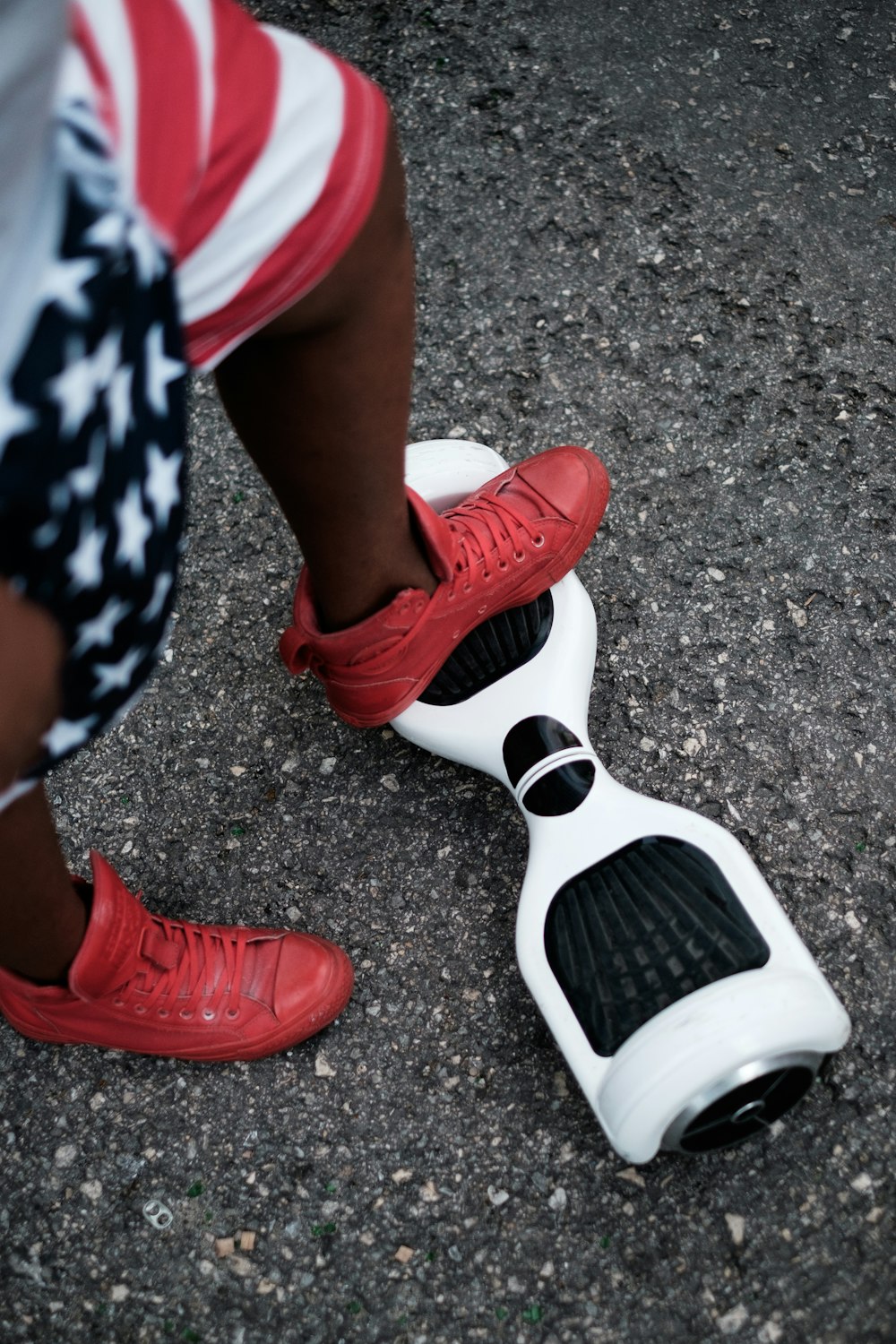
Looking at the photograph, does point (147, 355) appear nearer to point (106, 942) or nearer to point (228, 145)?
point (228, 145)

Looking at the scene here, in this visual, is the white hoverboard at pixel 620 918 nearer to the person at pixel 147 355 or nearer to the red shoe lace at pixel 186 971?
the person at pixel 147 355

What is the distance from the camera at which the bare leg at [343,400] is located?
2.46ft

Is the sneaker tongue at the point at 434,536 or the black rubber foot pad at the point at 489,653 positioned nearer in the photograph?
the sneaker tongue at the point at 434,536

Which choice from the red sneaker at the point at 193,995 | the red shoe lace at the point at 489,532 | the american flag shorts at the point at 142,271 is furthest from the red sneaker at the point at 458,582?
the american flag shorts at the point at 142,271

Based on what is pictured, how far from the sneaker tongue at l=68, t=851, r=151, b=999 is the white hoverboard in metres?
0.39

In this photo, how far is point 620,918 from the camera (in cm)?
105

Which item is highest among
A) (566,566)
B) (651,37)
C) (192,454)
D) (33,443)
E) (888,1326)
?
(33,443)

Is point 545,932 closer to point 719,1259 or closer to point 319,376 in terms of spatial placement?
point 719,1259

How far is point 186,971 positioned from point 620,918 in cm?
48

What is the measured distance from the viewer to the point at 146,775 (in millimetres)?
1317

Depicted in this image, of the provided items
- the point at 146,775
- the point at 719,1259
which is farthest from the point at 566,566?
the point at 719,1259

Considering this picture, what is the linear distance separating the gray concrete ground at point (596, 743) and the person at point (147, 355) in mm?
229

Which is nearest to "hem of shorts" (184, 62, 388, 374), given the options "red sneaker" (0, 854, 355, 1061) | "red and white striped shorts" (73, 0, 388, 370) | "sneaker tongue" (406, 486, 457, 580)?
"red and white striped shorts" (73, 0, 388, 370)

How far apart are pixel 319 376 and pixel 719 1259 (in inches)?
37.0
